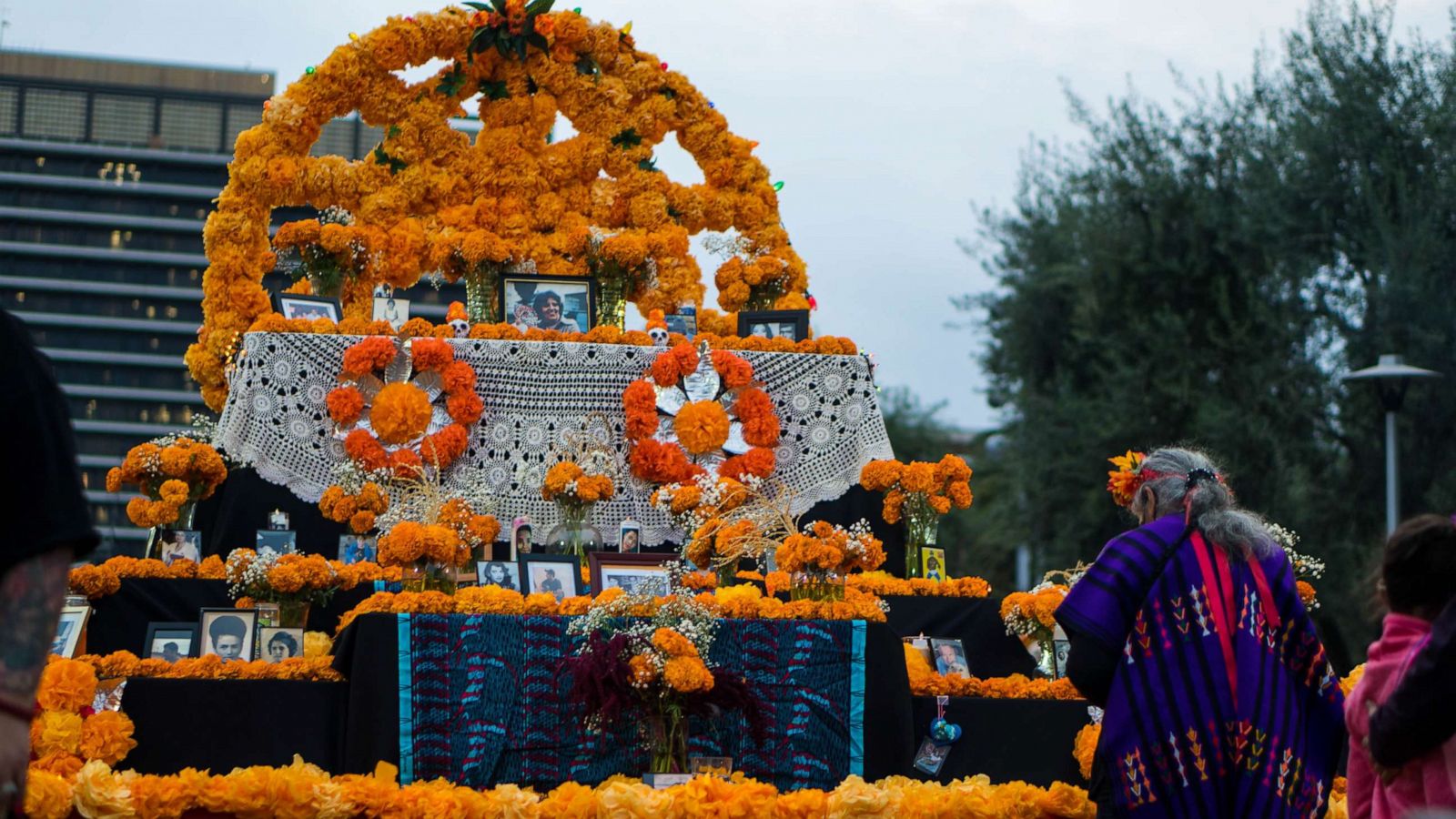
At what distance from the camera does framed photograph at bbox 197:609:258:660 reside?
23.7ft

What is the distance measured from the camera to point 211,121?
29062 millimetres

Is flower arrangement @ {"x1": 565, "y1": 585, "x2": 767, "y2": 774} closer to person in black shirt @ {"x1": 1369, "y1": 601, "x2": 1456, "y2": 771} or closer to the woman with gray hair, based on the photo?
the woman with gray hair

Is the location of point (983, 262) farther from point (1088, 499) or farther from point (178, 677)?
point (178, 677)

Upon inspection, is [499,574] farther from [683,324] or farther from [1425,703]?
[1425,703]

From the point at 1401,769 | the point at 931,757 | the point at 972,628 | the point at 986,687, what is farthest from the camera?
the point at 972,628

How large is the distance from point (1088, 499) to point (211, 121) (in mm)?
16883

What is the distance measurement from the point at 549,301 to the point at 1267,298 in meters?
11.5

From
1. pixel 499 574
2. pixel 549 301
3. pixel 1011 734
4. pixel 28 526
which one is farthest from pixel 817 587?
pixel 28 526

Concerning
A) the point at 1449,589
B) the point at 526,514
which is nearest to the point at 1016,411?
→ the point at 526,514

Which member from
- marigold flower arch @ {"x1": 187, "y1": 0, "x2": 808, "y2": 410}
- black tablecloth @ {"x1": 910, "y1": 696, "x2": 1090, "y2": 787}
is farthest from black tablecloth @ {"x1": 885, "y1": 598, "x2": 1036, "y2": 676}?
marigold flower arch @ {"x1": 187, "y1": 0, "x2": 808, "y2": 410}

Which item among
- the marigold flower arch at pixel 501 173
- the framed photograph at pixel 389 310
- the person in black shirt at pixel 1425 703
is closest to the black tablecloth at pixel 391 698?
the person in black shirt at pixel 1425 703

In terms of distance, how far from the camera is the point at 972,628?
827cm

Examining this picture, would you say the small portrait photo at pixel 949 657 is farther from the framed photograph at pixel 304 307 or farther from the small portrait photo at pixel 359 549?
the framed photograph at pixel 304 307

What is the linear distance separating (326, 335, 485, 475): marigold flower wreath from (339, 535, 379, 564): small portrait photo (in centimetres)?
41
